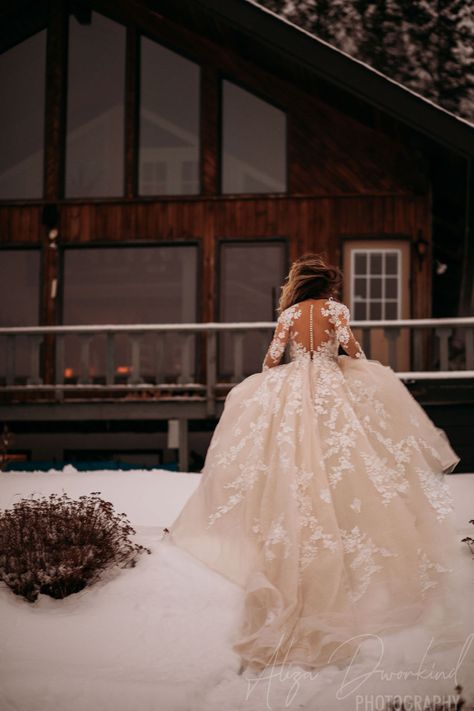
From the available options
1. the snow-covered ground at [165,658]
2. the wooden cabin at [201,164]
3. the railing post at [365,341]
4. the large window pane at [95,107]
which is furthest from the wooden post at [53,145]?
the snow-covered ground at [165,658]

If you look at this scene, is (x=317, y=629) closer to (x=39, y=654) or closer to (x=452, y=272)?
(x=39, y=654)

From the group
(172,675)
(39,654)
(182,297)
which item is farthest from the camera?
(182,297)

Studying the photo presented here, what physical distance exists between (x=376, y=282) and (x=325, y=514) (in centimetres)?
855

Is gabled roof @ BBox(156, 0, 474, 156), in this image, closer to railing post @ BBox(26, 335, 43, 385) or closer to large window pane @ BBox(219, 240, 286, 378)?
large window pane @ BBox(219, 240, 286, 378)

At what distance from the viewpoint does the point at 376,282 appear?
42.0 feet

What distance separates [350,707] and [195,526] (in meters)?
2.10

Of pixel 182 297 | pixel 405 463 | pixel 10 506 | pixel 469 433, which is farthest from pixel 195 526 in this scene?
pixel 182 297

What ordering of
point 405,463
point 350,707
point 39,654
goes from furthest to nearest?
1. point 405,463
2. point 39,654
3. point 350,707

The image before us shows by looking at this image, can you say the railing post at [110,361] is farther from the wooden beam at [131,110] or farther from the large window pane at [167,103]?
the large window pane at [167,103]

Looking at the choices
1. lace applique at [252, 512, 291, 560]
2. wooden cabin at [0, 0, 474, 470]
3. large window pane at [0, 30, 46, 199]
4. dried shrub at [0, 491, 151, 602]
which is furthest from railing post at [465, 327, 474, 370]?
large window pane at [0, 30, 46, 199]

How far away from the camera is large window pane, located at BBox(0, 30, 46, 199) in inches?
537

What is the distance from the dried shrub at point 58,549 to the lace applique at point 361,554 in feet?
5.82

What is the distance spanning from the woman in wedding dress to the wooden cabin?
7068 mm

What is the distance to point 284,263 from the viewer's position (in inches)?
509
